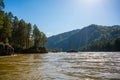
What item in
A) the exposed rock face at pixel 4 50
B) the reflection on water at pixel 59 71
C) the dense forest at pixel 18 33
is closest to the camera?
the reflection on water at pixel 59 71

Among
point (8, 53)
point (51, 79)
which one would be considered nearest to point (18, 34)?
point (8, 53)

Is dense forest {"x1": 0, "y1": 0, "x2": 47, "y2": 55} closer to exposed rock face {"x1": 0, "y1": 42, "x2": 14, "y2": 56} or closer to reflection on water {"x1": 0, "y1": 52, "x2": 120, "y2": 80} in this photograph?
exposed rock face {"x1": 0, "y1": 42, "x2": 14, "y2": 56}

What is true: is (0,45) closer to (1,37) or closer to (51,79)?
(1,37)

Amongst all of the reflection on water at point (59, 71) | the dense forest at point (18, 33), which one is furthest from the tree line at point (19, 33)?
the reflection on water at point (59, 71)

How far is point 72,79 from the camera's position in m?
16.4

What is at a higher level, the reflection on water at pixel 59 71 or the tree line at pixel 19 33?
the tree line at pixel 19 33

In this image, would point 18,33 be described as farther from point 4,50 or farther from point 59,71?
point 59,71

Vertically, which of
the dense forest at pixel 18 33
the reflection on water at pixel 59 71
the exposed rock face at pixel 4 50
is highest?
the dense forest at pixel 18 33

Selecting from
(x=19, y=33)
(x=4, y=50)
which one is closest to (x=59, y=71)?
(x=4, y=50)

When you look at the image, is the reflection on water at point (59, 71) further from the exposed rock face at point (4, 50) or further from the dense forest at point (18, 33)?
the dense forest at point (18, 33)

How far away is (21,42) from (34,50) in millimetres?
11061

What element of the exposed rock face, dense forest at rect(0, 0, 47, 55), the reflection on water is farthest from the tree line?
the reflection on water

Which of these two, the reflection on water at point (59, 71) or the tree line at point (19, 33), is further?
the tree line at point (19, 33)

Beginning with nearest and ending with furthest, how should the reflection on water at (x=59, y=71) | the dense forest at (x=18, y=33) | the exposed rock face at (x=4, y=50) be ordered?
the reflection on water at (x=59, y=71)
the exposed rock face at (x=4, y=50)
the dense forest at (x=18, y=33)
